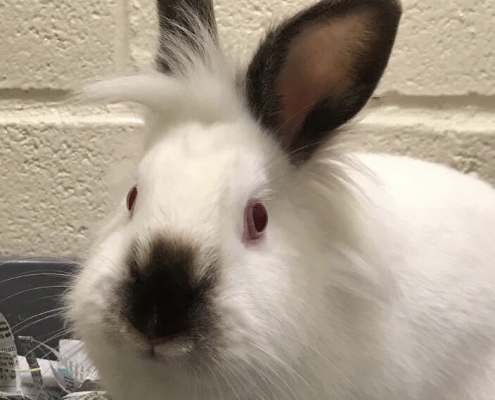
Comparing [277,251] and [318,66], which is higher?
[318,66]

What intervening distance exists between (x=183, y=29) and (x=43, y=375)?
0.75 metres

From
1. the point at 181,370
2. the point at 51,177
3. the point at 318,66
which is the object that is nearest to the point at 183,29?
the point at 318,66

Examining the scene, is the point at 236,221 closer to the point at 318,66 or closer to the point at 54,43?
the point at 318,66

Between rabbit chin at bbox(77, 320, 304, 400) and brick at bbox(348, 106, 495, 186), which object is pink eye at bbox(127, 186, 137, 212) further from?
brick at bbox(348, 106, 495, 186)

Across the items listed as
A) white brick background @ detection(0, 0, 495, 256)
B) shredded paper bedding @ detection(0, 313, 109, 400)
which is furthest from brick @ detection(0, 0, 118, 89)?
shredded paper bedding @ detection(0, 313, 109, 400)

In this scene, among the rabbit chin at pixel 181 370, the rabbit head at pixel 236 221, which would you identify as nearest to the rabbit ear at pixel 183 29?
Answer: the rabbit head at pixel 236 221

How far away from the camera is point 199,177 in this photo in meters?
0.72

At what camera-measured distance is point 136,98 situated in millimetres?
859

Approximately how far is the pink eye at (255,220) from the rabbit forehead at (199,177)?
12 mm

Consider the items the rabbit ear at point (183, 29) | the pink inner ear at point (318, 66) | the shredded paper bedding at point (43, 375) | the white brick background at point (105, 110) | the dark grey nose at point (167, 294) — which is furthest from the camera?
the white brick background at point (105, 110)

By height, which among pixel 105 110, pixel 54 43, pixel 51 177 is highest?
pixel 54 43

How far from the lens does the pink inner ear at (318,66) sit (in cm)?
74

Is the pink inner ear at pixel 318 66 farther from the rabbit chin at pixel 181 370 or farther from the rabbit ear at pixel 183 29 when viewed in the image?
the rabbit chin at pixel 181 370

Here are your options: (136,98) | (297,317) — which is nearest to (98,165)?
(136,98)
